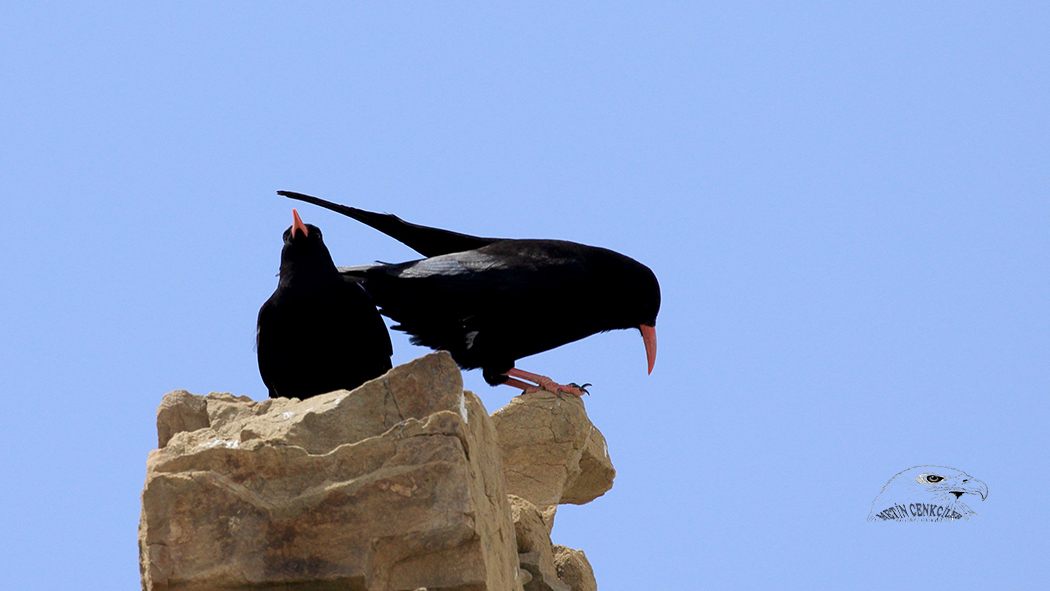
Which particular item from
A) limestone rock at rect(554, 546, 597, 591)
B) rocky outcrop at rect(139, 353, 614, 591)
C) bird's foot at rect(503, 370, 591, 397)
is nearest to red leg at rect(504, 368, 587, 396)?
bird's foot at rect(503, 370, 591, 397)

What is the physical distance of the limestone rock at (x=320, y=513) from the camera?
4410mm

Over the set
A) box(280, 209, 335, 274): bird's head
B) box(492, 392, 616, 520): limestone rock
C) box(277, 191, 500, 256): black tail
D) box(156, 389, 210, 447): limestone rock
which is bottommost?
box(156, 389, 210, 447): limestone rock

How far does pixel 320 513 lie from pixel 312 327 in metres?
2.30

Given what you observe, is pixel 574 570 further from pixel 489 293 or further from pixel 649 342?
pixel 649 342

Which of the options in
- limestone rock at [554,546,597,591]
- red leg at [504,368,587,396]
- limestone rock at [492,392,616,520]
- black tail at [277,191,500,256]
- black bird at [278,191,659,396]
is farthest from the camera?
black tail at [277,191,500,256]

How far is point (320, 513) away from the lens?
443 centimetres

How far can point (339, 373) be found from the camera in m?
6.78

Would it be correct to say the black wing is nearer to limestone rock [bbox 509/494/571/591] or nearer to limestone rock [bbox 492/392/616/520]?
limestone rock [bbox 492/392/616/520]

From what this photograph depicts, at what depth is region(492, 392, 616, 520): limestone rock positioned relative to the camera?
699cm

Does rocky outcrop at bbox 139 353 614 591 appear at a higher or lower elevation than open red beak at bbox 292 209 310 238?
lower

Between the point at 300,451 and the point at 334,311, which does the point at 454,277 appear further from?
the point at 300,451

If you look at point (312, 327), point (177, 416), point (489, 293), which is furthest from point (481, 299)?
point (177, 416)

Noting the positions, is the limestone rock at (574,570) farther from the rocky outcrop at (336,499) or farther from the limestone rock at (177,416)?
the limestone rock at (177,416)

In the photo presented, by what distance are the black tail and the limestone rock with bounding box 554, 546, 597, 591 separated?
2302mm
